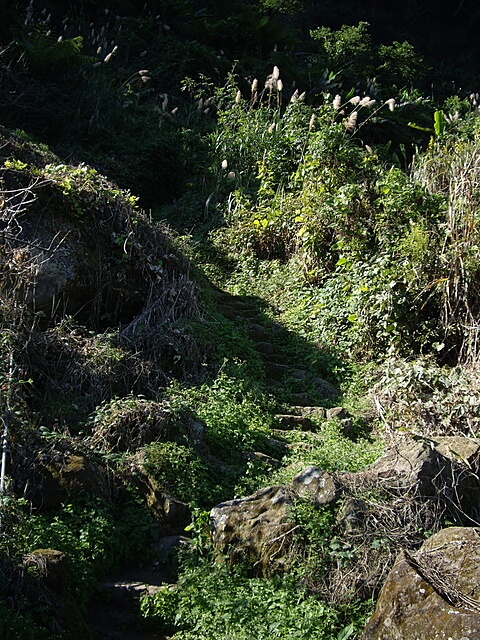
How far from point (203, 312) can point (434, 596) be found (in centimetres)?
492

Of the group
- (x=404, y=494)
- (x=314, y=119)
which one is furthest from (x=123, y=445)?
(x=314, y=119)

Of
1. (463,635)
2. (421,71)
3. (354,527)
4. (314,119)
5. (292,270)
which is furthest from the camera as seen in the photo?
(421,71)

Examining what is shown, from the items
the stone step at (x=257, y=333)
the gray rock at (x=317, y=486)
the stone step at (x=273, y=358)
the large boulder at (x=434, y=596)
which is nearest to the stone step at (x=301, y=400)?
the stone step at (x=273, y=358)

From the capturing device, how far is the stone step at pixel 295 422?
6.67m

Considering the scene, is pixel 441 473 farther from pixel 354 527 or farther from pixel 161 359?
pixel 161 359

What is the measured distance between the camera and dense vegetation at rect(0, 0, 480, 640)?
4352 mm

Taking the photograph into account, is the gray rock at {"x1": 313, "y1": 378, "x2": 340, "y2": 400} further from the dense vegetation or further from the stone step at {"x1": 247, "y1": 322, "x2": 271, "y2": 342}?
the stone step at {"x1": 247, "y1": 322, "x2": 271, "y2": 342}

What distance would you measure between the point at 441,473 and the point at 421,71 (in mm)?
15420

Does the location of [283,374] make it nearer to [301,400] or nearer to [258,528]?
[301,400]

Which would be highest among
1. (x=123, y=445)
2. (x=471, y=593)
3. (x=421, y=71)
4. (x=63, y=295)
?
(x=421, y=71)

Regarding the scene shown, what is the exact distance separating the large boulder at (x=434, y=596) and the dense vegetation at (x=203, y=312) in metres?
0.37

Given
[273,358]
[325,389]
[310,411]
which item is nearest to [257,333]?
[273,358]

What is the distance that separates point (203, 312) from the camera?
805cm

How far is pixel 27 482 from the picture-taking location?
183 inches
